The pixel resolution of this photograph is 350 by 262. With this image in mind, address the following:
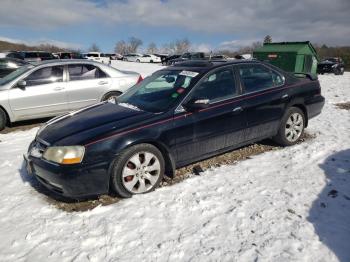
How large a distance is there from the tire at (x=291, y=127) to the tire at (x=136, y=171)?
7.75 feet

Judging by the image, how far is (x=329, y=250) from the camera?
2.77 meters

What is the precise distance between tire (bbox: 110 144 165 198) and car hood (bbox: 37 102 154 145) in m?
0.34

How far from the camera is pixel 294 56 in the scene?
1709 centimetres

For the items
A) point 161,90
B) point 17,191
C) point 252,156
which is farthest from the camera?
point 252,156

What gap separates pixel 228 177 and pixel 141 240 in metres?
1.71

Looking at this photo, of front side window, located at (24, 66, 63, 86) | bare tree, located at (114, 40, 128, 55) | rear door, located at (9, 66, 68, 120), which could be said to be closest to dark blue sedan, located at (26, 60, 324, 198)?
rear door, located at (9, 66, 68, 120)

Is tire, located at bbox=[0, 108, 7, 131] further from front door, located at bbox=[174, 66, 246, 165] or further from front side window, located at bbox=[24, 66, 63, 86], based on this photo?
front door, located at bbox=[174, 66, 246, 165]

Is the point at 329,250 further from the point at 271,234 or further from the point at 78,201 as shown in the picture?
the point at 78,201

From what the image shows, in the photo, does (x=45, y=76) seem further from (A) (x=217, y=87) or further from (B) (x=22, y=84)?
(A) (x=217, y=87)

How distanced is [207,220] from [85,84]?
517cm

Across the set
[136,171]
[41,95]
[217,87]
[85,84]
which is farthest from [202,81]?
[41,95]

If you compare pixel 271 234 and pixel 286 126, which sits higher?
pixel 286 126

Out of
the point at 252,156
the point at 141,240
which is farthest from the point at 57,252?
the point at 252,156

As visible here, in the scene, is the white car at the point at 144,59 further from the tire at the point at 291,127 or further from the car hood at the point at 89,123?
the car hood at the point at 89,123
